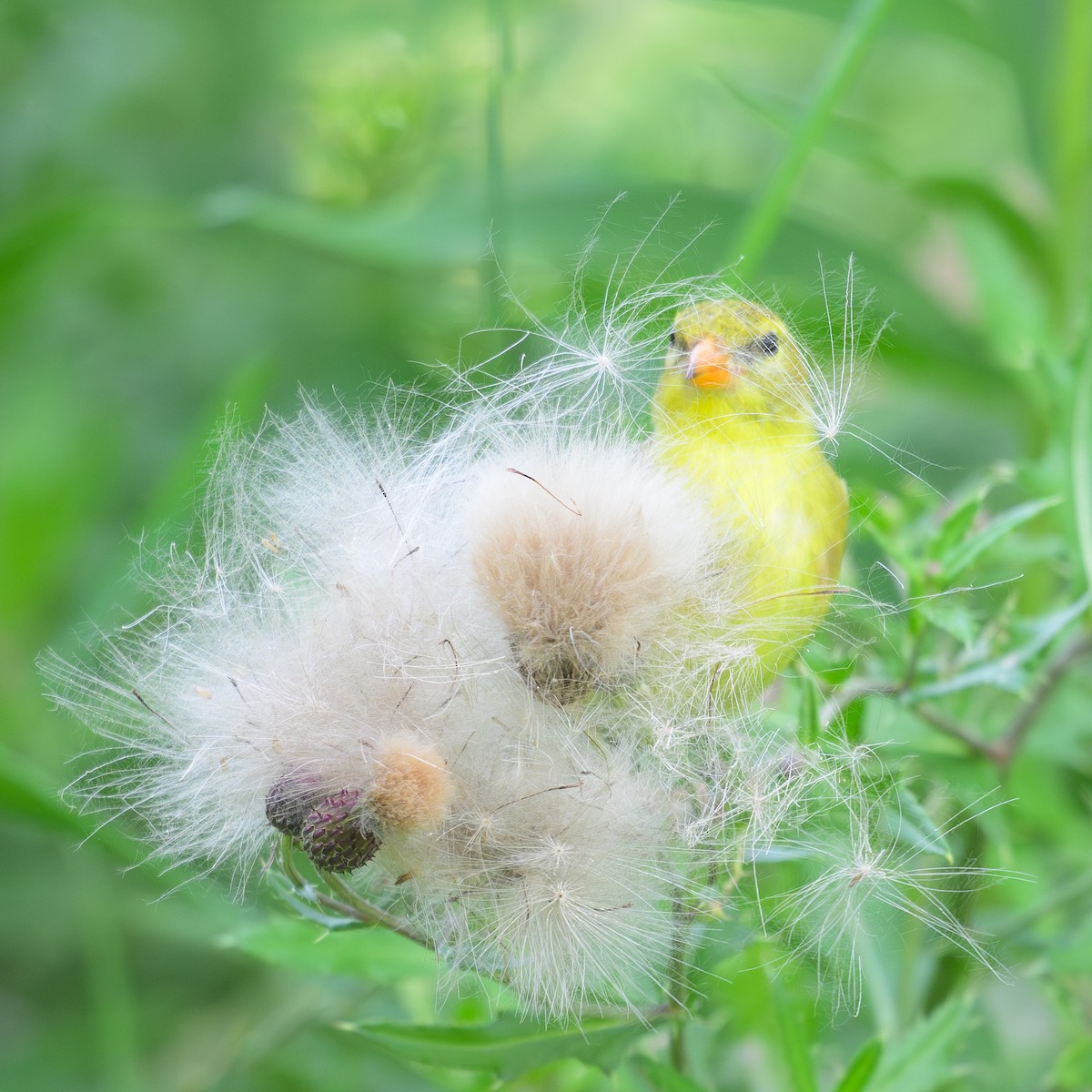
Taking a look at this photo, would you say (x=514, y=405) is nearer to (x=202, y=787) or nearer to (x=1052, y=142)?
(x=202, y=787)

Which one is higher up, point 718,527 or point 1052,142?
point 718,527

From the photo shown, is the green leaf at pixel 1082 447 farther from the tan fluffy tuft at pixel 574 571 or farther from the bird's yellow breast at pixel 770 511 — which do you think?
the tan fluffy tuft at pixel 574 571

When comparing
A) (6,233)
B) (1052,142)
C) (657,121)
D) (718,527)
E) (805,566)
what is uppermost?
(718,527)

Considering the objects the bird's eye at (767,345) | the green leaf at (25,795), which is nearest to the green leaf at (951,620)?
the bird's eye at (767,345)

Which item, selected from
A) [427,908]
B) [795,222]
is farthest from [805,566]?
[795,222]

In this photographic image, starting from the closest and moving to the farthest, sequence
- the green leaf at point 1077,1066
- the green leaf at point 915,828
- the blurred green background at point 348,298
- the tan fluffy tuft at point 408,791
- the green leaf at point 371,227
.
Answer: the tan fluffy tuft at point 408,791, the green leaf at point 915,828, the green leaf at point 1077,1066, the blurred green background at point 348,298, the green leaf at point 371,227

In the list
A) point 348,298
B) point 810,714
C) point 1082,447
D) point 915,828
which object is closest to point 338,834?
point 810,714
